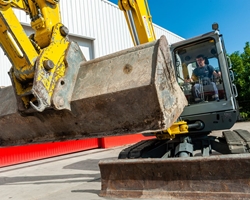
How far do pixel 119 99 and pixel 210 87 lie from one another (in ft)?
9.02

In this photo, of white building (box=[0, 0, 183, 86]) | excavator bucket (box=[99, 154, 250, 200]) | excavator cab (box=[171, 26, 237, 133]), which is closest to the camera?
excavator bucket (box=[99, 154, 250, 200])

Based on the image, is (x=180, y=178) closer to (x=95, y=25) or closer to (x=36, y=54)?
(x=36, y=54)

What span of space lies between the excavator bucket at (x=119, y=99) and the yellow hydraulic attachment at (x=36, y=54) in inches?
5.4

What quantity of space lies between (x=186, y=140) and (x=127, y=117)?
241 cm

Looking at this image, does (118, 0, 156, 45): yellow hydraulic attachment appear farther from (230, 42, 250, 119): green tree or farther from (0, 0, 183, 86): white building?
(230, 42, 250, 119): green tree

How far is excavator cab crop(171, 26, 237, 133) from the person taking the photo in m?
4.46

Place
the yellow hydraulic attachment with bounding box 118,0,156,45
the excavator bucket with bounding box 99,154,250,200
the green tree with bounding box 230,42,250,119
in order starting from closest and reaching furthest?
the excavator bucket with bounding box 99,154,250,200
the yellow hydraulic attachment with bounding box 118,0,156,45
the green tree with bounding box 230,42,250,119

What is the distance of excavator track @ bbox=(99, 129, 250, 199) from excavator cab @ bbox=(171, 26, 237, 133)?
1569 millimetres

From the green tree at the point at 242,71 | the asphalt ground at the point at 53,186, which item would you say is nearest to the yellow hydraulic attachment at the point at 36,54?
the asphalt ground at the point at 53,186

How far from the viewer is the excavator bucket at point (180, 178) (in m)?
2.78

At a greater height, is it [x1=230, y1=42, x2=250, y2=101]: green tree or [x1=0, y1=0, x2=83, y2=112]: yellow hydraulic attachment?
[x1=230, y1=42, x2=250, y2=101]: green tree

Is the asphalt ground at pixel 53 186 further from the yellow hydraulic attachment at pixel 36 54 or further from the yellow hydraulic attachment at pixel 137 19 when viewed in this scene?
the yellow hydraulic attachment at pixel 137 19

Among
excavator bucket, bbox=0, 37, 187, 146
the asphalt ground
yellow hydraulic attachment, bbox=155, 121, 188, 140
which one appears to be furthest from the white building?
excavator bucket, bbox=0, 37, 187, 146

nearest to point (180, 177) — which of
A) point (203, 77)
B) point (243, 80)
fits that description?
point (203, 77)
